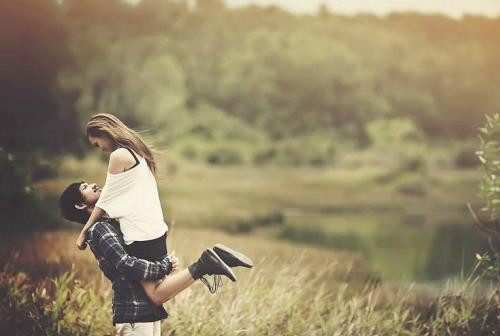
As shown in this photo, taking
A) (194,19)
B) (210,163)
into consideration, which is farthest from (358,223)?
(194,19)

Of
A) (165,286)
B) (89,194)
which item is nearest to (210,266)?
(165,286)

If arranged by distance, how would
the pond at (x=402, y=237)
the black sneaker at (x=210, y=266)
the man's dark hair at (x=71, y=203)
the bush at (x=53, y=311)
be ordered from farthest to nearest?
the pond at (x=402, y=237), the bush at (x=53, y=311), the man's dark hair at (x=71, y=203), the black sneaker at (x=210, y=266)

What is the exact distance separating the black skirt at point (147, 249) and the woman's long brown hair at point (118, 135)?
42 centimetres

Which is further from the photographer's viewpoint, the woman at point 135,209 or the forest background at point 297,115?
the forest background at point 297,115

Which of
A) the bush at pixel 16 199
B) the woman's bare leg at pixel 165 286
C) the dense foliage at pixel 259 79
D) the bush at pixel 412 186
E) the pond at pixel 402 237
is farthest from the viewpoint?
the bush at pixel 412 186

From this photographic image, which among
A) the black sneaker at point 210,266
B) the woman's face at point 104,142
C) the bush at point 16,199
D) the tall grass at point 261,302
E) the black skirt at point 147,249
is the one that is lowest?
the tall grass at point 261,302

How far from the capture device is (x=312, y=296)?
5176 millimetres

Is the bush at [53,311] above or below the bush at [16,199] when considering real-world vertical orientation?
below

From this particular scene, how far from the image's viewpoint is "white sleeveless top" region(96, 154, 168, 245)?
416 centimetres

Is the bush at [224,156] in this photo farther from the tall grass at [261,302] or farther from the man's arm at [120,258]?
the man's arm at [120,258]

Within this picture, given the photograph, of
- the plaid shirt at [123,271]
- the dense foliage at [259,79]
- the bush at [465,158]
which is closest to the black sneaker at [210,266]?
the plaid shirt at [123,271]

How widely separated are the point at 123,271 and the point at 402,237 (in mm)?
2527

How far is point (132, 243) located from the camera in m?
4.16

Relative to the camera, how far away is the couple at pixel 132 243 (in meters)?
4.07
